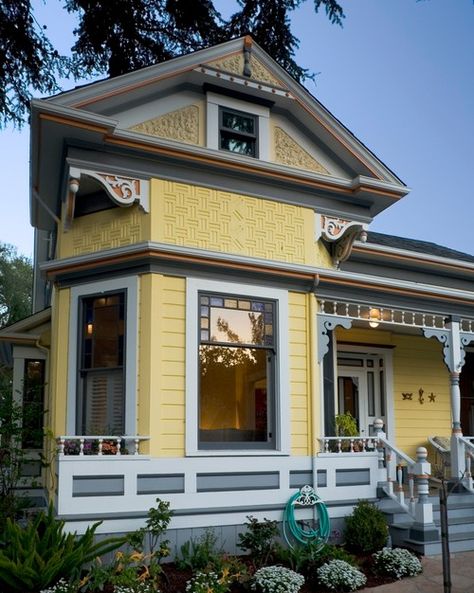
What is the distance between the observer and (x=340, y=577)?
7.24 metres

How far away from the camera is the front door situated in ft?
41.5

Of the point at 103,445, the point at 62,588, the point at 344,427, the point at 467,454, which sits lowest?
the point at 62,588

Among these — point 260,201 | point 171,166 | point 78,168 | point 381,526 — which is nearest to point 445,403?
point 381,526

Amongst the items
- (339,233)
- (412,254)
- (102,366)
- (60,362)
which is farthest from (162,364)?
(412,254)

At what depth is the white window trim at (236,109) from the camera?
30.6 feet

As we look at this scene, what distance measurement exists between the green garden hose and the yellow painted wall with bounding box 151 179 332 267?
3.02 m

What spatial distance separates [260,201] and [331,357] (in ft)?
8.26

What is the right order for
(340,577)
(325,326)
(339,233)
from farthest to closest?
(339,233) < (325,326) < (340,577)

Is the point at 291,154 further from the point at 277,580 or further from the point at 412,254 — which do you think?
the point at 277,580

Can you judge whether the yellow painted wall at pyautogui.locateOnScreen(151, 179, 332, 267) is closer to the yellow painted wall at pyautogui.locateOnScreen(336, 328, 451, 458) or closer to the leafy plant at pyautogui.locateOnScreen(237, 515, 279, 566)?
the leafy plant at pyautogui.locateOnScreen(237, 515, 279, 566)

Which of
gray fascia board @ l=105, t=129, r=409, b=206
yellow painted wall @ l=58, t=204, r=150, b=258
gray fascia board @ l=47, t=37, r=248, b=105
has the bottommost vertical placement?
yellow painted wall @ l=58, t=204, r=150, b=258

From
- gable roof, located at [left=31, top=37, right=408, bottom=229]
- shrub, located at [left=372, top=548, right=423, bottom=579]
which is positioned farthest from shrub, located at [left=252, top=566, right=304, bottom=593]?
gable roof, located at [left=31, top=37, right=408, bottom=229]

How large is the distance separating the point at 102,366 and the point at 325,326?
9.98ft

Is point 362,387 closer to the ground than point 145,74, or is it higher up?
closer to the ground
